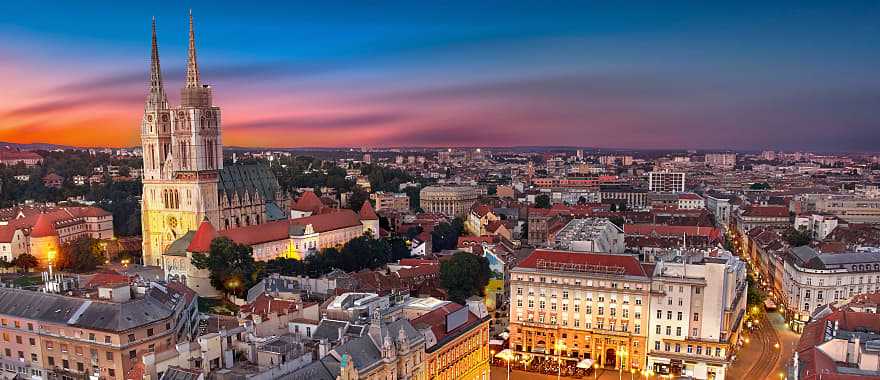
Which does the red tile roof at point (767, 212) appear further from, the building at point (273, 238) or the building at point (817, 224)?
the building at point (273, 238)

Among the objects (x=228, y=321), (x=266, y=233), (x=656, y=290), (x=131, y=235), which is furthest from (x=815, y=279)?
(x=131, y=235)

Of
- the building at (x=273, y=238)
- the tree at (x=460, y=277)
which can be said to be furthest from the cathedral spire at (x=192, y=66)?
the tree at (x=460, y=277)

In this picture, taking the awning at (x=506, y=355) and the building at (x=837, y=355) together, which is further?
the awning at (x=506, y=355)

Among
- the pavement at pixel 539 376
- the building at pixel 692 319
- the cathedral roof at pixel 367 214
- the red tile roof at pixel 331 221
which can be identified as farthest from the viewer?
the cathedral roof at pixel 367 214

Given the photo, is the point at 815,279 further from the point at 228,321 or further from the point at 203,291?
the point at 203,291

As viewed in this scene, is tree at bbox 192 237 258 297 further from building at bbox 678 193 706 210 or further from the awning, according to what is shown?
building at bbox 678 193 706 210

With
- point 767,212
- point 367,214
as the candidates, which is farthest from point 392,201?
point 767,212

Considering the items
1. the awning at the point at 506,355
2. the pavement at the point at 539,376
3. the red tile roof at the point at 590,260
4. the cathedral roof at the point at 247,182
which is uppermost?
the cathedral roof at the point at 247,182

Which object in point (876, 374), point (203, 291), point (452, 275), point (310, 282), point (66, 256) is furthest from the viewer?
point (66, 256)
